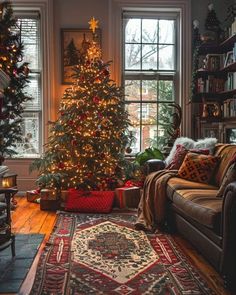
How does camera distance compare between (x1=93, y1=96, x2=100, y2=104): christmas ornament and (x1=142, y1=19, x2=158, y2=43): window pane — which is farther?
(x1=142, y1=19, x2=158, y2=43): window pane

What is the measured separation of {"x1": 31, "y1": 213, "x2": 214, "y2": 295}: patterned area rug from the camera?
7.75 feet

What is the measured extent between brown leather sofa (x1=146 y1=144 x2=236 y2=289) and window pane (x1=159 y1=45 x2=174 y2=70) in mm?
2353

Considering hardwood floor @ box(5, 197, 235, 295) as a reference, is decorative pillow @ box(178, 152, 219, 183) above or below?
above

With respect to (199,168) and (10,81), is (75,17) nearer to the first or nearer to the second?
(10,81)

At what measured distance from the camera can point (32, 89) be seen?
5.84 m

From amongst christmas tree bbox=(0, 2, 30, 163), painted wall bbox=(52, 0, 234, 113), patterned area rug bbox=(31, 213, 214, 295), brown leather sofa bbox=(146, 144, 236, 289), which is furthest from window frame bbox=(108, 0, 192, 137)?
patterned area rug bbox=(31, 213, 214, 295)

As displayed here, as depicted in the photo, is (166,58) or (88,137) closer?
(88,137)

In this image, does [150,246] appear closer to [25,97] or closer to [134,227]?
[134,227]

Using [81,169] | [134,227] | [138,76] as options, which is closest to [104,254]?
[134,227]

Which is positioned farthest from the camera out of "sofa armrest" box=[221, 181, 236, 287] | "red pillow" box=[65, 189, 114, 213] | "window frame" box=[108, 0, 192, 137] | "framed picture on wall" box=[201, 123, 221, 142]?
"window frame" box=[108, 0, 192, 137]

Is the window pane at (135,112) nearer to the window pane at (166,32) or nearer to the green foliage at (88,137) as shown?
the green foliage at (88,137)

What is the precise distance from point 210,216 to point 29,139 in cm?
400

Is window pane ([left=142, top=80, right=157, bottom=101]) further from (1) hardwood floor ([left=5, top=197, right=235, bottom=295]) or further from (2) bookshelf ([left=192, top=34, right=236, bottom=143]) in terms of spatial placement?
(1) hardwood floor ([left=5, top=197, right=235, bottom=295])

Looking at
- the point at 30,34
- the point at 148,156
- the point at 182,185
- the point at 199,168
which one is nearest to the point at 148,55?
the point at 148,156
